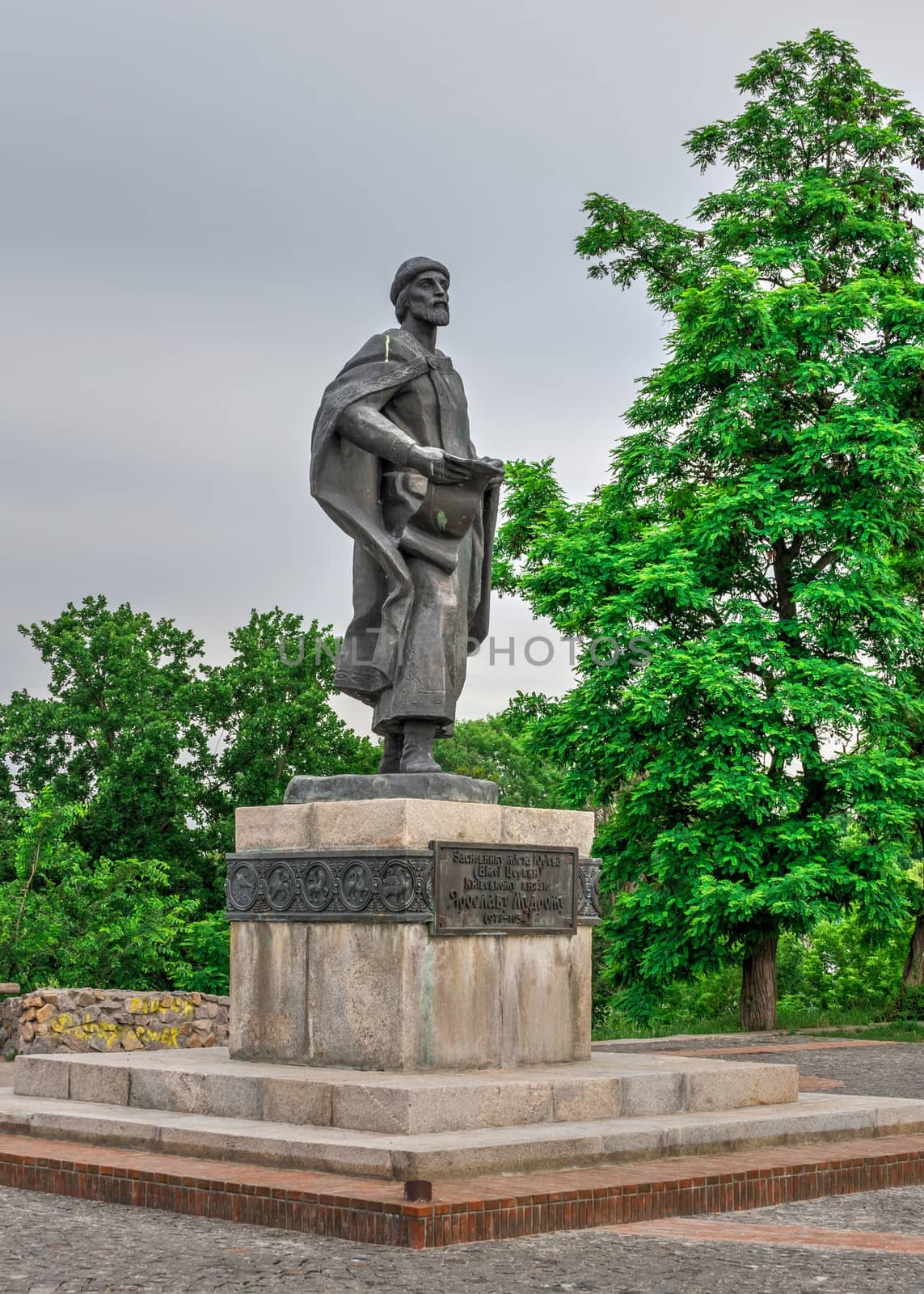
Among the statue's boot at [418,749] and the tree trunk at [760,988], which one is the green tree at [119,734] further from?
the statue's boot at [418,749]

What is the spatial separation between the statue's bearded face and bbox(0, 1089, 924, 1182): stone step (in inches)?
177

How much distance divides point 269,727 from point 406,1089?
2763 centimetres

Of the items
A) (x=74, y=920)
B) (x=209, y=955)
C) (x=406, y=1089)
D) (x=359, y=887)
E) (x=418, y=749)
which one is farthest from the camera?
(x=209, y=955)

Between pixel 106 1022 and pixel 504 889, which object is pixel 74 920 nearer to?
pixel 106 1022

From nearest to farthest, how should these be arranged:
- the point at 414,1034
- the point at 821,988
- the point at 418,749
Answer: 1. the point at 414,1034
2. the point at 418,749
3. the point at 821,988

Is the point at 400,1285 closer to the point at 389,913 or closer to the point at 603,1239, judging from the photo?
the point at 603,1239

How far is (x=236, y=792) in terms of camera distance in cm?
3441

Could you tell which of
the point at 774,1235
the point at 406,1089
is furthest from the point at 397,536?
the point at 774,1235

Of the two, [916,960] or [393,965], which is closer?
[393,965]

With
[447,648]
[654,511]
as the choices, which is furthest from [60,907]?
[447,648]

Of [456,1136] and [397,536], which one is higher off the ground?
[397,536]

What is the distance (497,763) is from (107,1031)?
48.1 m

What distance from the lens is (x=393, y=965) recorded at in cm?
824

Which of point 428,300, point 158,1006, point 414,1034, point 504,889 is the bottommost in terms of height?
point 158,1006
